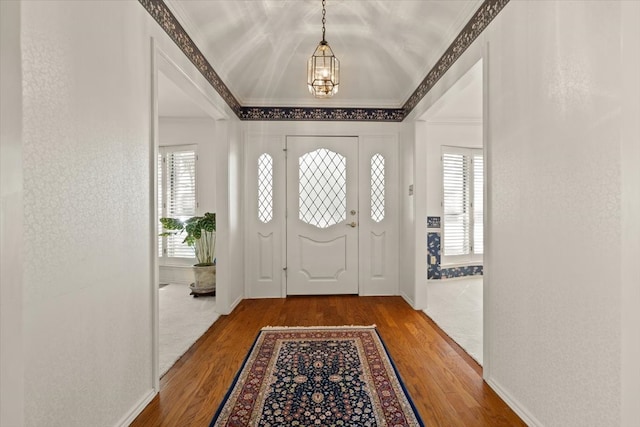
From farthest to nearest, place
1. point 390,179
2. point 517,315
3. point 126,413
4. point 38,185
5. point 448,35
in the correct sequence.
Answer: point 390,179 < point 448,35 < point 517,315 < point 126,413 < point 38,185

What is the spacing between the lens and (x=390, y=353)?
265cm

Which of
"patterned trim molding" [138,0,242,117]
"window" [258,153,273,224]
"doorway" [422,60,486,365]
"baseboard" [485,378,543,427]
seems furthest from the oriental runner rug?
"doorway" [422,60,486,365]

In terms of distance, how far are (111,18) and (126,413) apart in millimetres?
2028

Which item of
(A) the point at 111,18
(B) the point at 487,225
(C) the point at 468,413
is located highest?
(A) the point at 111,18

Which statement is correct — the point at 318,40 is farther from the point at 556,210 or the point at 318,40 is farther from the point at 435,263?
the point at 435,263

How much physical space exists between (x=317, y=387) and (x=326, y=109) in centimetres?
332

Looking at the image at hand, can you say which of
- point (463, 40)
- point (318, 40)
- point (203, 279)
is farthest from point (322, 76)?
point (203, 279)

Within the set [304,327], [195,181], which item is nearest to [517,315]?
[304,327]

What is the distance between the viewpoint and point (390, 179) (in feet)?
14.5

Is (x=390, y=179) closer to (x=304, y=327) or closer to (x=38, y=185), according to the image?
(x=304, y=327)

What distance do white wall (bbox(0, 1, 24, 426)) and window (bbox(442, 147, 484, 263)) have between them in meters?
A: 5.28

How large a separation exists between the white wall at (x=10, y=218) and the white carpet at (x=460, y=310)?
2.65 metres

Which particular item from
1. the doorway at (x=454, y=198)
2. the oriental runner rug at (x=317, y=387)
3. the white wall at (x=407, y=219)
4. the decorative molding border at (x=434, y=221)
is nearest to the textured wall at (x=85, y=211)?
the oriental runner rug at (x=317, y=387)

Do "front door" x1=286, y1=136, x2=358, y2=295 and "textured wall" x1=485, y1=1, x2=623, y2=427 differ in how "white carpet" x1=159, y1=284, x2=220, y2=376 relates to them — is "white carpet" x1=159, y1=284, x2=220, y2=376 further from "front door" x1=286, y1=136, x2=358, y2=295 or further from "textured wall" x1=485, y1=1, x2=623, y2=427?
"textured wall" x1=485, y1=1, x2=623, y2=427
